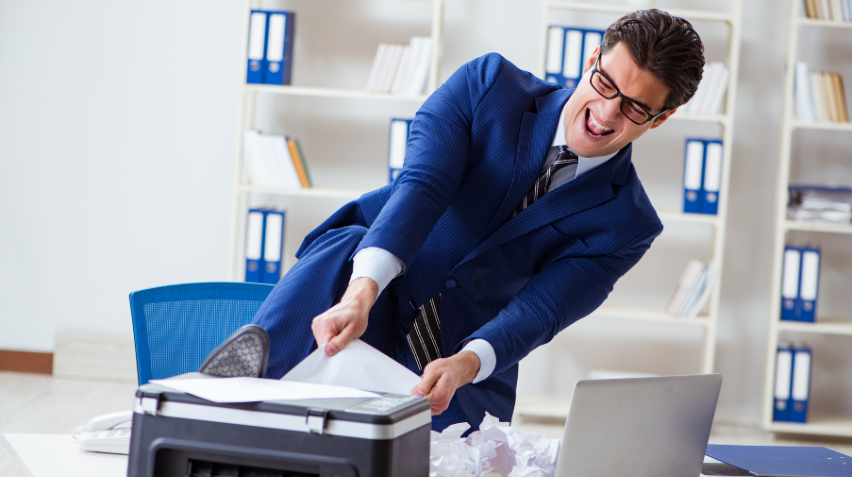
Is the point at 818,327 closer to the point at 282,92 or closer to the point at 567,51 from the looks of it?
the point at 567,51

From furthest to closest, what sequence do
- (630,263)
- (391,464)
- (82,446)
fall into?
(630,263), (82,446), (391,464)

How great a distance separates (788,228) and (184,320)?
8.68ft

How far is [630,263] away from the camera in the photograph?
4.30 feet

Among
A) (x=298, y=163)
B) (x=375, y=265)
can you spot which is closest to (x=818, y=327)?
(x=298, y=163)

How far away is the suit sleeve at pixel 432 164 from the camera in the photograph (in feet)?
3.38

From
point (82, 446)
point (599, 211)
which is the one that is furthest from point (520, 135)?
point (82, 446)

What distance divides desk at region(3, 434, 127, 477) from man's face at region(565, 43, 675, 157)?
82cm

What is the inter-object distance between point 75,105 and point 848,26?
3.47 meters

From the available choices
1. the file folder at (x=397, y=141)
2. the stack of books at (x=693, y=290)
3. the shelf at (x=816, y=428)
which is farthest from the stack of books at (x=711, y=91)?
the shelf at (x=816, y=428)

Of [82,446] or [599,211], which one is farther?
[599,211]

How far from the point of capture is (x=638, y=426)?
2.82 feet

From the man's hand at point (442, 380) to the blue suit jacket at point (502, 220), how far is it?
0.57ft

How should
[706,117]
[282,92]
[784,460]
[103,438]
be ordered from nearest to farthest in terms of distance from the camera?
[103,438], [784,460], [706,117], [282,92]

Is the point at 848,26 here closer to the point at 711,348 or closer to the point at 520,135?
the point at 711,348
